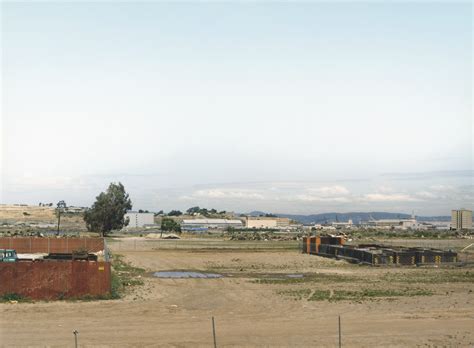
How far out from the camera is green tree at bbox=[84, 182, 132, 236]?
402 ft

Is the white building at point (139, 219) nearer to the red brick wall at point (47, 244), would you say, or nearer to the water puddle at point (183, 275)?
the red brick wall at point (47, 244)

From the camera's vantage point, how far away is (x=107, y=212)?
402ft

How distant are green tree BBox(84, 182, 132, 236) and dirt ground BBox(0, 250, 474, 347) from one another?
260 ft

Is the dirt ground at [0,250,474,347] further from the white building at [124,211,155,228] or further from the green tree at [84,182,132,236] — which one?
the white building at [124,211,155,228]

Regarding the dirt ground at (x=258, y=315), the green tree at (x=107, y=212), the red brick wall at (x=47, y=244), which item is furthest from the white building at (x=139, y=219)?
the dirt ground at (x=258, y=315)

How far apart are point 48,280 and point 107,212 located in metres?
92.2

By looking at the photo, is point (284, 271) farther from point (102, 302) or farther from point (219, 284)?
point (102, 302)

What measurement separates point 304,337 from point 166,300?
12071 mm

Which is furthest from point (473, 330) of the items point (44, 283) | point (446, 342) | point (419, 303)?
point (44, 283)

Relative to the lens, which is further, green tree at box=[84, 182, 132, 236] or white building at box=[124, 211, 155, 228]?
white building at box=[124, 211, 155, 228]

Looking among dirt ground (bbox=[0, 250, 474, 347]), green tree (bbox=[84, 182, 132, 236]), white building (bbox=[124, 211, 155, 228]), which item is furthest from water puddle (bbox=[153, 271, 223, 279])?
white building (bbox=[124, 211, 155, 228])

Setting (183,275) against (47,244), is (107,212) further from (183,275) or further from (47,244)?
(183,275)

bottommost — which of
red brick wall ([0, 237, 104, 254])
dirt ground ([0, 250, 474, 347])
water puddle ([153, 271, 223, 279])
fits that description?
water puddle ([153, 271, 223, 279])

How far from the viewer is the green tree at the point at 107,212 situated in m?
123
